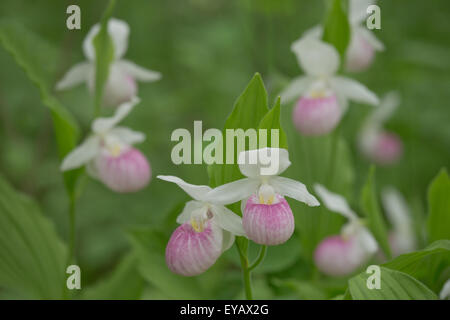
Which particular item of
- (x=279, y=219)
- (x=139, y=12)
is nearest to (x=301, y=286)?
(x=279, y=219)

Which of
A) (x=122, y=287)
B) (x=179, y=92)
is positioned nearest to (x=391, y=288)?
(x=122, y=287)

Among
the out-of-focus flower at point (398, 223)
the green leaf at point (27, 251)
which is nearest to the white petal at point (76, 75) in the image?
the green leaf at point (27, 251)

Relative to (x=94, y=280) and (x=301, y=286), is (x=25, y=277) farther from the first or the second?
(x=94, y=280)

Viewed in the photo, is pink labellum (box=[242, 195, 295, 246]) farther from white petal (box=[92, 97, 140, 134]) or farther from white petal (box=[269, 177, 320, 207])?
white petal (box=[92, 97, 140, 134])

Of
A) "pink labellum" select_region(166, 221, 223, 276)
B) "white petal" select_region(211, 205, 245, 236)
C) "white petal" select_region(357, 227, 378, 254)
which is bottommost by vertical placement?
"pink labellum" select_region(166, 221, 223, 276)

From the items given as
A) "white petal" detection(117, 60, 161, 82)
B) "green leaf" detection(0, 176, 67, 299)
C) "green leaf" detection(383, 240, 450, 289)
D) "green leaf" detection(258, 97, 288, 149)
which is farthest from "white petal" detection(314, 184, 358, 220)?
"green leaf" detection(0, 176, 67, 299)

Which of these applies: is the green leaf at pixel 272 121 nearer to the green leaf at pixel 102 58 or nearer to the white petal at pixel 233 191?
the white petal at pixel 233 191
